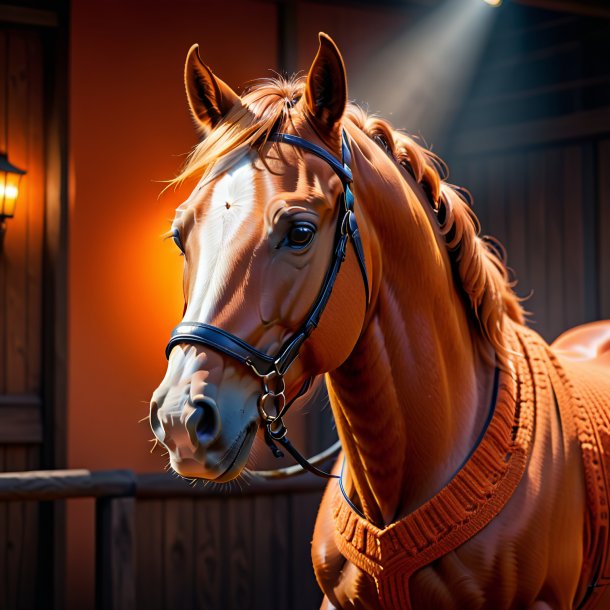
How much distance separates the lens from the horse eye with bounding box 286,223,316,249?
1.86m

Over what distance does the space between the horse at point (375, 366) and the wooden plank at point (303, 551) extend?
9.88 ft

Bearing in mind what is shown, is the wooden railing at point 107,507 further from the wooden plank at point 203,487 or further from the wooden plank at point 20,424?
the wooden plank at point 20,424

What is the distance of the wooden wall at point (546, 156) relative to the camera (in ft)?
18.6

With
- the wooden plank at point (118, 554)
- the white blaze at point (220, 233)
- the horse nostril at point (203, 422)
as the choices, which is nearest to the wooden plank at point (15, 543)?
the wooden plank at point (118, 554)

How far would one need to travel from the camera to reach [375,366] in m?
2.08

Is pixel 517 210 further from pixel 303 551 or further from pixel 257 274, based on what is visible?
pixel 257 274

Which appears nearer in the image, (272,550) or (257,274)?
(257,274)

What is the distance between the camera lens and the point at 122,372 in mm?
5145

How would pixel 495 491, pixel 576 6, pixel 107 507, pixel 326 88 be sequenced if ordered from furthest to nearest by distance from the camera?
pixel 576 6 → pixel 107 507 → pixel 495 491 → pixel 326 88

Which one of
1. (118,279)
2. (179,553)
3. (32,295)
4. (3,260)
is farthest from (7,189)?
(179,553)

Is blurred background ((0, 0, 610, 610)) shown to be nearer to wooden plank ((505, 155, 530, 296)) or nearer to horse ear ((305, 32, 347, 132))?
wooden plank ((505, 155, 530, 296))

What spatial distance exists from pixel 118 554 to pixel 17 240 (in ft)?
5.98

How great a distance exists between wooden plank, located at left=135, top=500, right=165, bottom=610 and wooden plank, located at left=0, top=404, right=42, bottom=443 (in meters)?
0.68

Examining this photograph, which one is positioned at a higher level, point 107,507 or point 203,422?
point 203,422
